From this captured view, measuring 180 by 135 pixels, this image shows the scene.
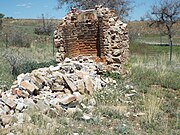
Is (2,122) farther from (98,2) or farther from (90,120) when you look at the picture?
(98,2)

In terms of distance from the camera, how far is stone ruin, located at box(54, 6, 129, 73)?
10.7 meters

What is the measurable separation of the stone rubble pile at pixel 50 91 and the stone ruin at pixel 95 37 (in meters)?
1.31

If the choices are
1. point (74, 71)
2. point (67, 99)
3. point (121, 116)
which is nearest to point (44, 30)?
point (74, 71)

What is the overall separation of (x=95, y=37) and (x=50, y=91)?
3976 millimetres

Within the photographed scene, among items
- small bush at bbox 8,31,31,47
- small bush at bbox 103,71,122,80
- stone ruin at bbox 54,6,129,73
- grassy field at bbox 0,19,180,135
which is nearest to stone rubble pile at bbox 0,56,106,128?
grassy field at bbox 0,19,180,135

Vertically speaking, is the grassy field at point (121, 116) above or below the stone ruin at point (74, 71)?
below

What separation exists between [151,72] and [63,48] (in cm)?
387

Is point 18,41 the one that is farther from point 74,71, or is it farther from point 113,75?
point 74,71

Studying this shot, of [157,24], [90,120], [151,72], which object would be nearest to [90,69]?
[151,72]

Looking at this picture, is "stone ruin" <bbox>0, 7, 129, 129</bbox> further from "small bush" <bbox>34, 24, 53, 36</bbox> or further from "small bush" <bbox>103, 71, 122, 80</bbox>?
"small bush" <bbox>34, 24, 53, 36</bbox>

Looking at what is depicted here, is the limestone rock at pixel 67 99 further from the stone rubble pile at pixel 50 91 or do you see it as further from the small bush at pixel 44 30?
the small bush at pixel 44 30

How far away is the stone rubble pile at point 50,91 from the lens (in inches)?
259

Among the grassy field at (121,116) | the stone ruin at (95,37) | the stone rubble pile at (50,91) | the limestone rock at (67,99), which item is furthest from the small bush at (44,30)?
the limestone rock at (67,99)

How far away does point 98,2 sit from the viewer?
936 inches
